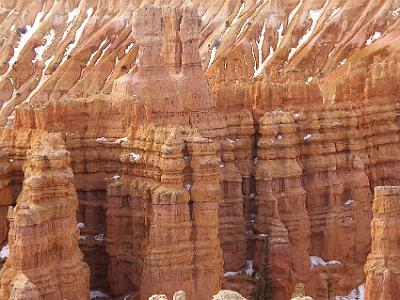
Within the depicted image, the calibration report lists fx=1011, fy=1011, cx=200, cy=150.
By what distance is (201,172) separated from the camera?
1277 inches

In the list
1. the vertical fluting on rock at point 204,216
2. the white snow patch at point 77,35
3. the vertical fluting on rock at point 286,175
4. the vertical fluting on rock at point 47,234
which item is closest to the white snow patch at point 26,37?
the white snow patch at point 77,35

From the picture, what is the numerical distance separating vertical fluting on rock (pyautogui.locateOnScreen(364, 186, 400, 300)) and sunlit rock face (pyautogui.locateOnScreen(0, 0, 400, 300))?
1.83 feet

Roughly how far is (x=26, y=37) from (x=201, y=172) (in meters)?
82.0

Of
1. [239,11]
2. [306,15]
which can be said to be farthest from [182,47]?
[239,11]

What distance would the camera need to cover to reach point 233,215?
3791cm

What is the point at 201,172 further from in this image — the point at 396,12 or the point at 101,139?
the point at 396,12

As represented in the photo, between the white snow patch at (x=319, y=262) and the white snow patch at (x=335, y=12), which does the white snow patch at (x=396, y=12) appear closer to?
the white snow patch at (x=335, y=12)

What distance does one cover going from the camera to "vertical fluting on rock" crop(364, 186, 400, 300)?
29.7m

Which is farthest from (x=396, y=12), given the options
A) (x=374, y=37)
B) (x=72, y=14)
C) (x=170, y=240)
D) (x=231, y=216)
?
(x=170, y=240)

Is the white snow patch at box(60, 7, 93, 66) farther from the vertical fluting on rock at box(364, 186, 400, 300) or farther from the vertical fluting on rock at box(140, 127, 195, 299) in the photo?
the vertical fluting on rock at box(364, 186, 400, 300)

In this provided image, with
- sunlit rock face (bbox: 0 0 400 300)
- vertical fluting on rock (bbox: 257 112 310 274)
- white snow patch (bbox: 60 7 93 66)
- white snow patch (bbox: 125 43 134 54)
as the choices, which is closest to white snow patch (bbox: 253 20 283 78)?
white snow patch (bbox: 125 43 134 54)

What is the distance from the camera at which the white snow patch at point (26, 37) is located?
106 m

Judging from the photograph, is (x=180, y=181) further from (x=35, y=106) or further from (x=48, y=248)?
(x=35, y=106)

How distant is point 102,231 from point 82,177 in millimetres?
2028
